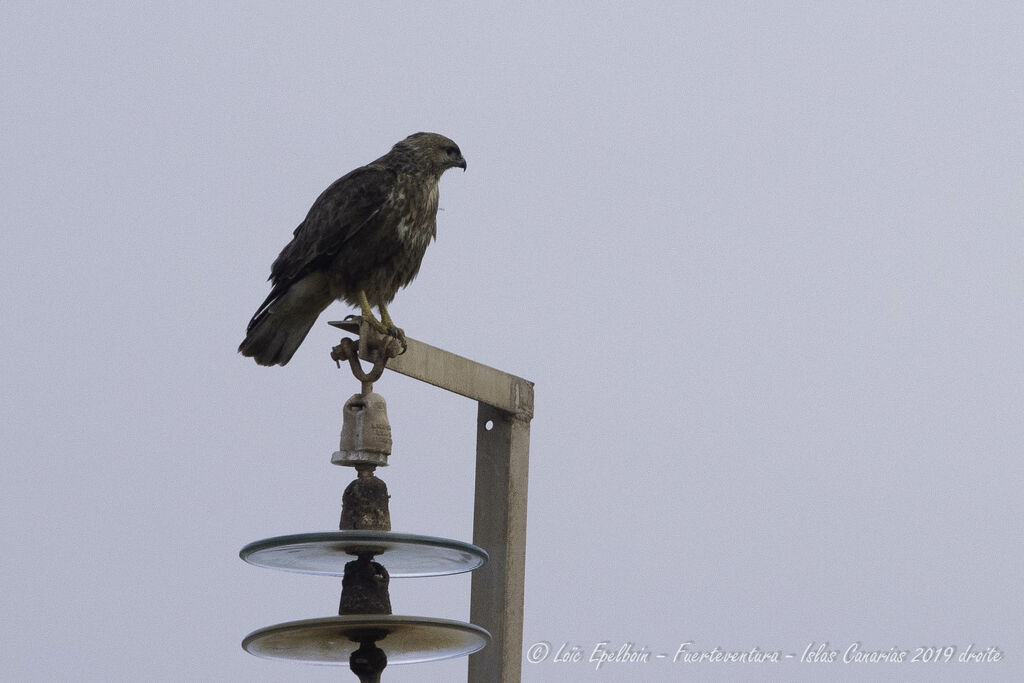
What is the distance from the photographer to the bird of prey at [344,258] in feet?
16.8

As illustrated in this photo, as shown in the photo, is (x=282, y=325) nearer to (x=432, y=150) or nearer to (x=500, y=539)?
(x=432, y=150)

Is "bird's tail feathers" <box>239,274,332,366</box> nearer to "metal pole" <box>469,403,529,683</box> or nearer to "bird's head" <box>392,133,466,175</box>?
"bird's head" <box>392,133,466,175</box>

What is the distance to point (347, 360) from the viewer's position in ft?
10.3

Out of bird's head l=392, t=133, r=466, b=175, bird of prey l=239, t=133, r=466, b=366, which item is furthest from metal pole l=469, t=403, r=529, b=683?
bird's head l=392, t=133, r=466, b=175

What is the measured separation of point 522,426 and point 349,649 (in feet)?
3.00

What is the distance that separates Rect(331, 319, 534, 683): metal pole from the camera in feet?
10.6

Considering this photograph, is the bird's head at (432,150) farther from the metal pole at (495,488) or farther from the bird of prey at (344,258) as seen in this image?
the metal pole at (495,488)

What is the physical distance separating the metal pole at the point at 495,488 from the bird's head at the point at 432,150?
2.24 m

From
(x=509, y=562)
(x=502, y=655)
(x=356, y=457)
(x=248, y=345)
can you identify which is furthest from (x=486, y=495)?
(x=248, y=345)

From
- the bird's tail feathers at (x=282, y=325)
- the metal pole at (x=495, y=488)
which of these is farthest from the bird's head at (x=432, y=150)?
the metal pole at (x=495, y=488)

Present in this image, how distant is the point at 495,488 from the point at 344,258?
1.99 m

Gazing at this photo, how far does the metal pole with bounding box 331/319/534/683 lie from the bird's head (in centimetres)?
224

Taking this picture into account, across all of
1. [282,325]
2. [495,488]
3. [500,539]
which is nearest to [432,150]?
[282,325]

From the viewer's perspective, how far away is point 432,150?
559cm
